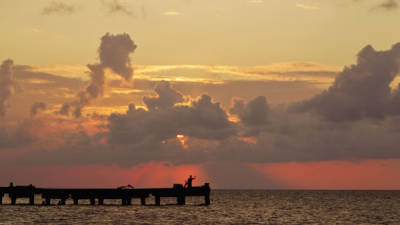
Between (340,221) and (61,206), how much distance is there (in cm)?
4341

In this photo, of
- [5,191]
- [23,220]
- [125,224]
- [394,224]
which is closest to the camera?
[125,224]

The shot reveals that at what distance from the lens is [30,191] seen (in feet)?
277

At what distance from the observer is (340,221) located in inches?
2729

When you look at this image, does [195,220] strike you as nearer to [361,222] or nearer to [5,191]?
[361,222]

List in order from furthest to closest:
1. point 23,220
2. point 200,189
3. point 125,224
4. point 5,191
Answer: point 5,191, point 200,189, point 23,220, point 125,224

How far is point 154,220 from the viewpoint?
209ft

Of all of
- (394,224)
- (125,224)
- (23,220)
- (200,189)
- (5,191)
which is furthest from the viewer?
(5,191)

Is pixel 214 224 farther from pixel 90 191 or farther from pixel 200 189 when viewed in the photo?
pixel 90 191

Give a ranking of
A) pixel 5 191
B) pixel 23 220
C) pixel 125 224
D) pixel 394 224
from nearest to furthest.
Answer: pixel 125 224, pixel 23 220, pixel 394 224, pixel 5 191

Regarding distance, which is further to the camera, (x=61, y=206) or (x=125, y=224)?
(x=61, y=206)

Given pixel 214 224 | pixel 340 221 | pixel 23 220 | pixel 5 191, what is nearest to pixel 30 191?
pixel 5 191

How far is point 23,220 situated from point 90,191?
19.0 metres

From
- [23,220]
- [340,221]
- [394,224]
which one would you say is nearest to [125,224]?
[23,220]

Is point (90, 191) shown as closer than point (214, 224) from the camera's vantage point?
No
